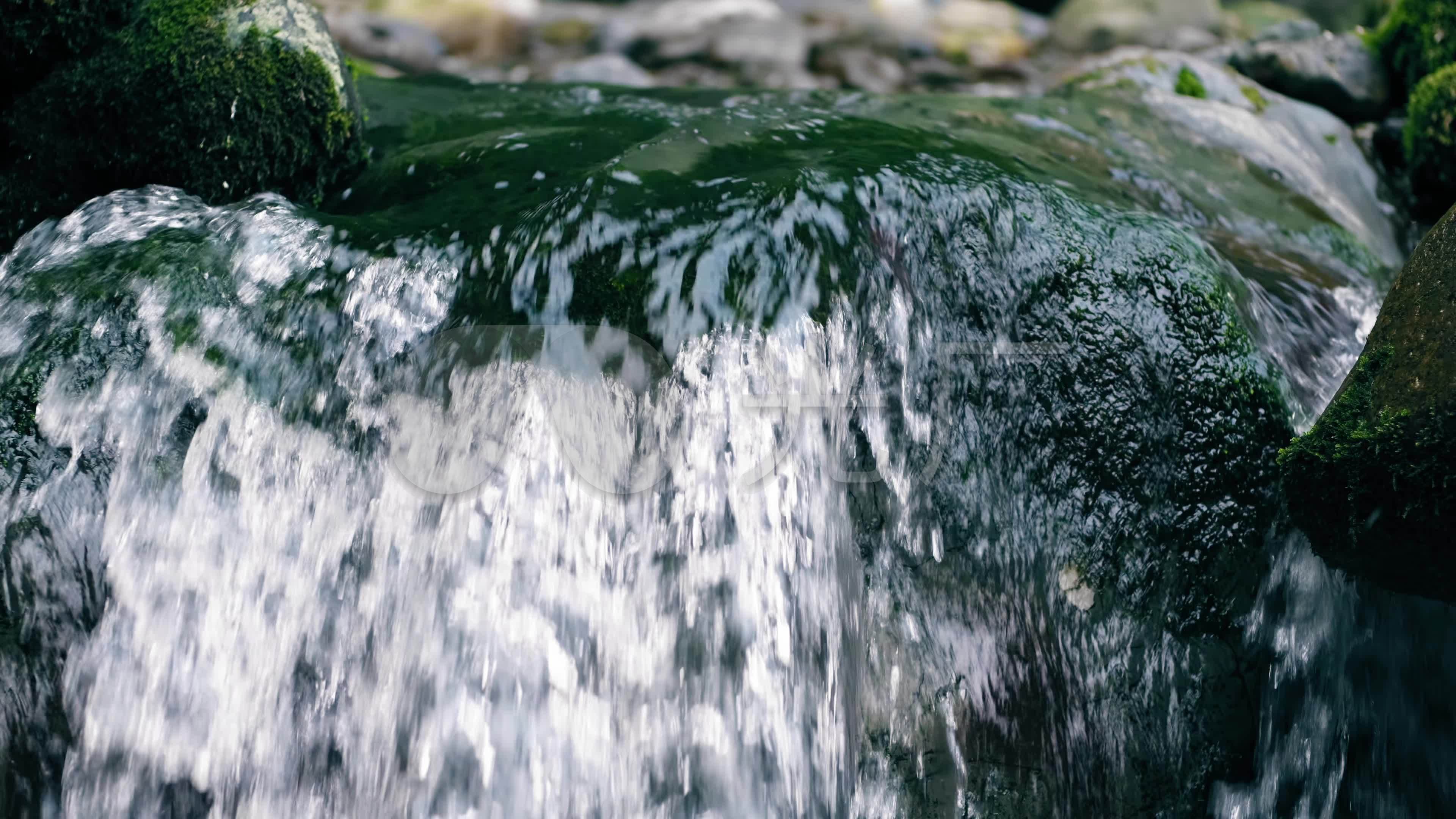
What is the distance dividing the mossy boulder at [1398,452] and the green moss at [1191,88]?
287 centimetres

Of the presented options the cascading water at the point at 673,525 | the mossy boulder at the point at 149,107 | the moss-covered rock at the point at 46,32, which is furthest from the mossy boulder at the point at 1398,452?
the moss-covered rock at the point at 46,32

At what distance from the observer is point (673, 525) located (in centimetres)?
239

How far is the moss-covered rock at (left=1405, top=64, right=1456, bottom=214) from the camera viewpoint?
180 inches

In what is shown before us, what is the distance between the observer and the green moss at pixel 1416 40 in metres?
5.07

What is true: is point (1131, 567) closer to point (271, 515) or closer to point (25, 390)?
point (271, 515)

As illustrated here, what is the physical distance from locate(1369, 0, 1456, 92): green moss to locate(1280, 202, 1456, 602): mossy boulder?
3467 millimetres

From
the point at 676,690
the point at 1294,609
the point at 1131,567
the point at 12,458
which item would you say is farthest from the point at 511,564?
the point at 1294,609

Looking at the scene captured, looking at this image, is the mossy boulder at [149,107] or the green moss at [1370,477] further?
the mossy boulder at [149,107]

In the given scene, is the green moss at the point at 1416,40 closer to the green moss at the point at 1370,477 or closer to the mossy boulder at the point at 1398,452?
the mossy boulder at the point at 1398,452

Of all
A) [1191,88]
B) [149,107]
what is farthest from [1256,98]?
[149,107]

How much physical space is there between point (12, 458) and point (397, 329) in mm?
953

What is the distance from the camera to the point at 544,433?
2459 millimetres

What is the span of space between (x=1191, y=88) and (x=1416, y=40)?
4.24 feet

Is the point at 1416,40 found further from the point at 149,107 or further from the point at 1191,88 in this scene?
the point at 149,107
